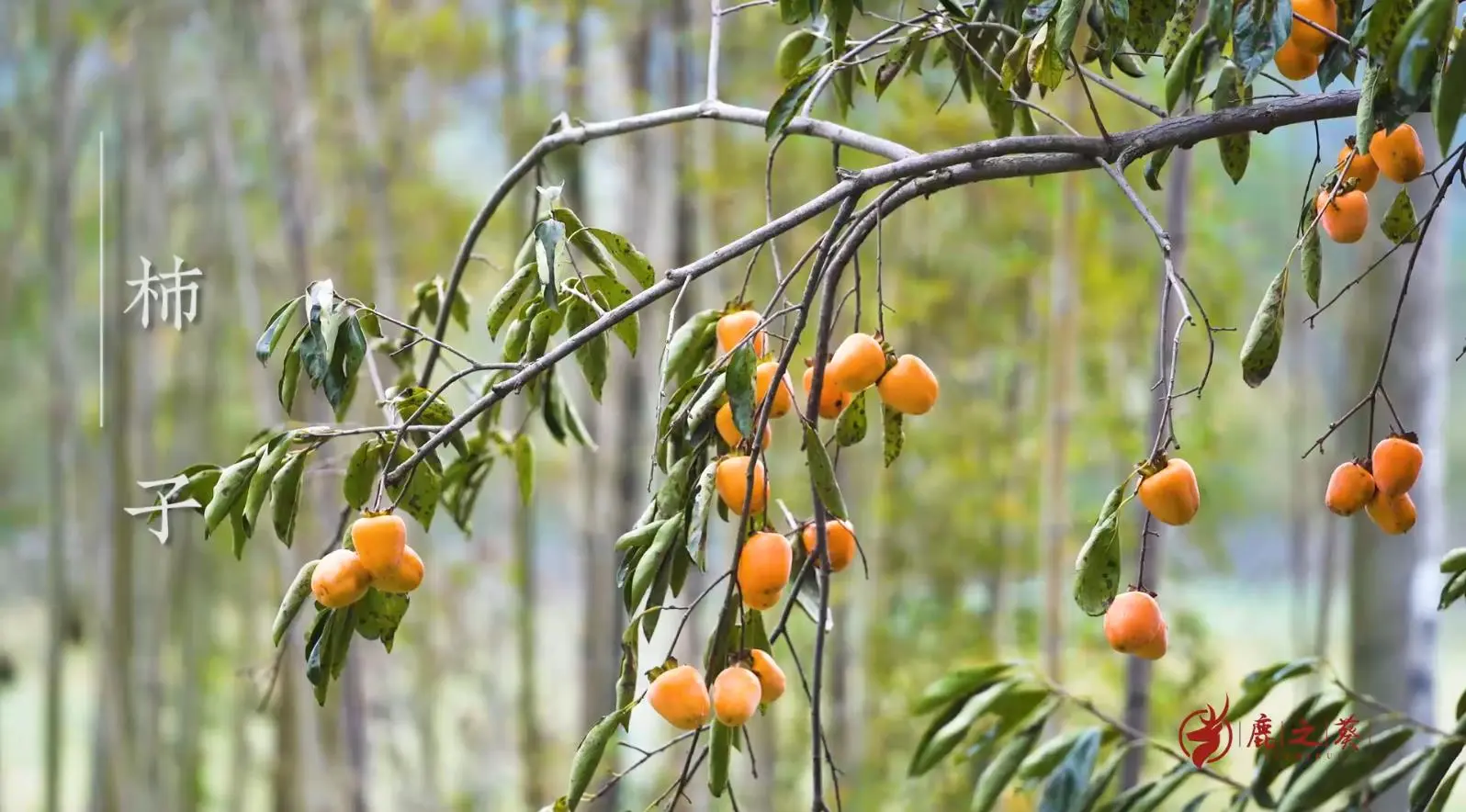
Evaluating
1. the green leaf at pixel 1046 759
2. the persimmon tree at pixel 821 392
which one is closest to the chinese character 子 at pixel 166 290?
the persimmon tree at pixel 821 392

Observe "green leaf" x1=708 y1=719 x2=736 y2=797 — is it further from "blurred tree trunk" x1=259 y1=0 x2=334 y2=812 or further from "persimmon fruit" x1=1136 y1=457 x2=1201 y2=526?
"blurred tree trunk" x1=259 y1=0 x2=334 y2=812

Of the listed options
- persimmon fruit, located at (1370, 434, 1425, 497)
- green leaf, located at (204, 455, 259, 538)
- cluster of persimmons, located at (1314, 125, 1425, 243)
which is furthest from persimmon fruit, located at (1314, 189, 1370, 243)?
green leaf, located at (204, 455, 259, 538)

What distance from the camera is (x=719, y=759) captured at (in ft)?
1.93

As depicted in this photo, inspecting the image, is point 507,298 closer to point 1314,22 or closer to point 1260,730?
point 1314,22

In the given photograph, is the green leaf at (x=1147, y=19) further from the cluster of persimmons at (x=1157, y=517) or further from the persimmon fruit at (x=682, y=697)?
the persimmon fruit at (x=682, y=697)

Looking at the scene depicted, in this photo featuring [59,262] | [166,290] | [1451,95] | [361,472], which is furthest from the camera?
[59,262]

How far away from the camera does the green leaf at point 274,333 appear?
679mm

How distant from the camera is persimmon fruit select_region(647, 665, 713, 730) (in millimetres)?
627

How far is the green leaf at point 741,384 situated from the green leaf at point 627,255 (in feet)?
0.53

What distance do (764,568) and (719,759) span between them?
85 millimetres

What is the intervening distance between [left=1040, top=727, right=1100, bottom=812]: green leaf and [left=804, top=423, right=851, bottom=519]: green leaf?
0.26m

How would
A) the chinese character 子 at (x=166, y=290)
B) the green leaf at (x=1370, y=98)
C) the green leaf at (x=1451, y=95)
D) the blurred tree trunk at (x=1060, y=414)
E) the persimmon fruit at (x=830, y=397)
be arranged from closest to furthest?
1. the green leaf at (x=1451, y=95)
2. the green leaf at (x=1370, y=98)
3. the persimmon fruit at (x=830, y=397)
4. the chinese character 子 at (x=166, y=290)
5. the blurred tree trunk at (x=1060, y=414)

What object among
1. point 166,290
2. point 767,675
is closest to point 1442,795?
point 767,675

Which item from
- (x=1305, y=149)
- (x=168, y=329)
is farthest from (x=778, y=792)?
(x=1305, y=149)
